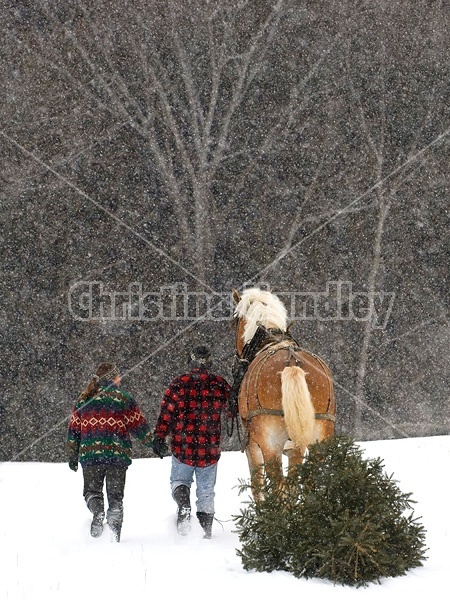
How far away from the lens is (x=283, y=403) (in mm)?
6883

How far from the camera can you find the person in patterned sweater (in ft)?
24.1

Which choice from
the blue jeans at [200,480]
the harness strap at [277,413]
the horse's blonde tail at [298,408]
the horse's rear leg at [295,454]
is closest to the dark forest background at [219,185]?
the blue jeans at [200,480]

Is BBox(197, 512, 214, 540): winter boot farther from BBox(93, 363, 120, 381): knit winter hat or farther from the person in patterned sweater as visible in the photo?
BBox(93, 363, 120, 381): knit winter hat

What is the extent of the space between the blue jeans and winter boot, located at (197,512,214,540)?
0.04 m

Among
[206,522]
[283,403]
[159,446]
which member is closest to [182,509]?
[206,522]

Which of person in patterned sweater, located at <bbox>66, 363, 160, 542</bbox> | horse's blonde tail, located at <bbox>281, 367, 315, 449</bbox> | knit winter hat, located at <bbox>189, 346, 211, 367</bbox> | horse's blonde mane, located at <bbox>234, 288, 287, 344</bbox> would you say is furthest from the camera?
horse's blonde mane, located at <bbox>234, 288, 287, 344</bbox>

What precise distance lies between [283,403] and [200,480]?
1506 millimetres

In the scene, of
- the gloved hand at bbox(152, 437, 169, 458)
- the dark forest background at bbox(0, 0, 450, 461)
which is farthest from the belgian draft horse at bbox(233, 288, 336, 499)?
the dark forest background at bbox(0, 0, 450, 461)

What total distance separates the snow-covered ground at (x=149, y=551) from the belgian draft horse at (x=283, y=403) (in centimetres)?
89

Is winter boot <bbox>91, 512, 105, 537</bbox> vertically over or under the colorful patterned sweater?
under

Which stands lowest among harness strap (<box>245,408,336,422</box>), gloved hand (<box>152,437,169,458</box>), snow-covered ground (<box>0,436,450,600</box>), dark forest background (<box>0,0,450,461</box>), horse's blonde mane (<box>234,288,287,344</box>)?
snow-covered ground (<box>0,436,450,600</box>)

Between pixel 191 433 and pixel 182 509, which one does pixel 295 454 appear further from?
pixel 182 509

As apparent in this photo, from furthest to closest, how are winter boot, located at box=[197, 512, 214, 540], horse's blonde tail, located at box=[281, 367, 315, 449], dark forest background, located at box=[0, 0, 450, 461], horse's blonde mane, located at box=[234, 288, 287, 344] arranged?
dark forest background, located at box=[0, 0, 450, 461]
horse's blonde mane, located at box=[234, 288, 287, 344]
winter boot, located at box=[197, 512, 214, 540]
horse's blonde tail, located at box=[281, 367, 315, 449]

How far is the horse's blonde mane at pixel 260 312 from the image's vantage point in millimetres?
8117
